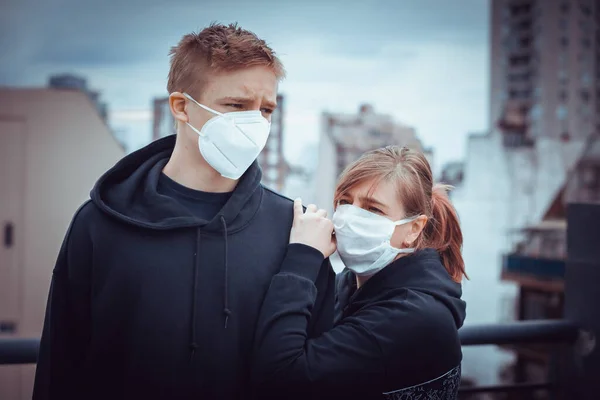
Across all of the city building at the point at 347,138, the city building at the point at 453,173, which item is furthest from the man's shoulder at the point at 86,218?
the city building at the point at 453,173

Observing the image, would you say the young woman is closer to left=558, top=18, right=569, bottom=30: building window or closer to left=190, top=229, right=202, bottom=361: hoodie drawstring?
left=190, top=229, right=202, bottom=361: hoodie drawstring

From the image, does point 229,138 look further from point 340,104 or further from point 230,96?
point 340,104

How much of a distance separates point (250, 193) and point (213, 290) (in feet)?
0.65

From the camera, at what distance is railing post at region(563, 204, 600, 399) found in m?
1.78

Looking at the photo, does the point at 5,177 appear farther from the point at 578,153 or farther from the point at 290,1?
the point at 578,153

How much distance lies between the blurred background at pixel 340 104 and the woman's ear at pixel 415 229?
2.07 meters

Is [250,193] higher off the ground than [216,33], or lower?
lower

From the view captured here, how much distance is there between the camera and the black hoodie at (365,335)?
1036mm

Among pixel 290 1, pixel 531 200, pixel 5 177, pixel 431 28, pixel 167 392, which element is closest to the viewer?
pixel 167 392

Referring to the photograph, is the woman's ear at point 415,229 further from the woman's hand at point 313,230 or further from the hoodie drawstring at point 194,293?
the hoodie drawstring at point 194,293

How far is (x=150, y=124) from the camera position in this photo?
12.3 feet

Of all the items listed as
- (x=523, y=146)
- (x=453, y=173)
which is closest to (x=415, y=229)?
(x=453, y=173)

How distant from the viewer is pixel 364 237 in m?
1.24

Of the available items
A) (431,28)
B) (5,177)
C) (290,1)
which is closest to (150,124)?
(5,177)
